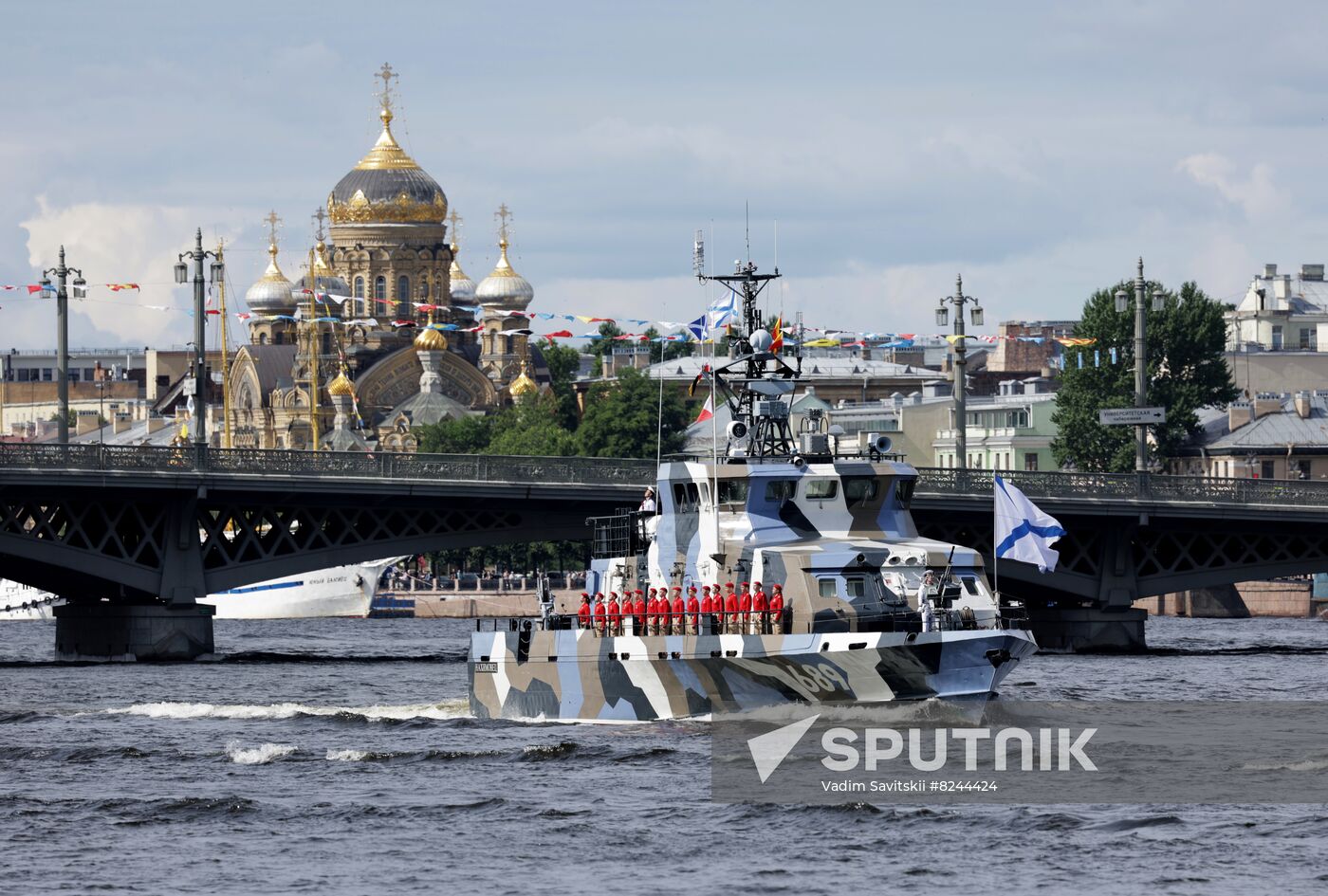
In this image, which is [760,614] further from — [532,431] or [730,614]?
[532,431]

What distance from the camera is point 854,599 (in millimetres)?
49250

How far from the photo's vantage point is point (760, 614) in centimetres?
4925

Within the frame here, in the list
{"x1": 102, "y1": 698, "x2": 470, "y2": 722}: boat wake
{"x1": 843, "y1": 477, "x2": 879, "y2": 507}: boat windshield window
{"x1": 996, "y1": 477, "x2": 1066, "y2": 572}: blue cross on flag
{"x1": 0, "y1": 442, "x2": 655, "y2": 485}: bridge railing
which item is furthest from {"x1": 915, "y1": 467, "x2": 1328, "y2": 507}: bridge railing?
{"x1": 996, "y1": 477, "x2": 1066, "y2": 572}: blue cross on flag

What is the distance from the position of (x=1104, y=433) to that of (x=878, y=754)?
9348 cm

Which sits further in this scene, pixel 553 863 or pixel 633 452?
pixel 633 452

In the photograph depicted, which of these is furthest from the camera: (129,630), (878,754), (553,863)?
(129,630)

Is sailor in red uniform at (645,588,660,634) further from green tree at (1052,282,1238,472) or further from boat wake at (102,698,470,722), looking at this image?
green tree at (1052,282,1238,472)

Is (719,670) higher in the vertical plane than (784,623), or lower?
lower

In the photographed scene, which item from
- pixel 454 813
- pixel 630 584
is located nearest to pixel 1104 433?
pixel 630 584

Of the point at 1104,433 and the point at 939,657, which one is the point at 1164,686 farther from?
the point at 1104,433

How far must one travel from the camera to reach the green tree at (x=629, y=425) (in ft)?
534

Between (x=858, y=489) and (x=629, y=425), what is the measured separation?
111 metres

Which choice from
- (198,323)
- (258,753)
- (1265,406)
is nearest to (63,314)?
(198,323)

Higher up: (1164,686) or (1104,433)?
(1104,433)
